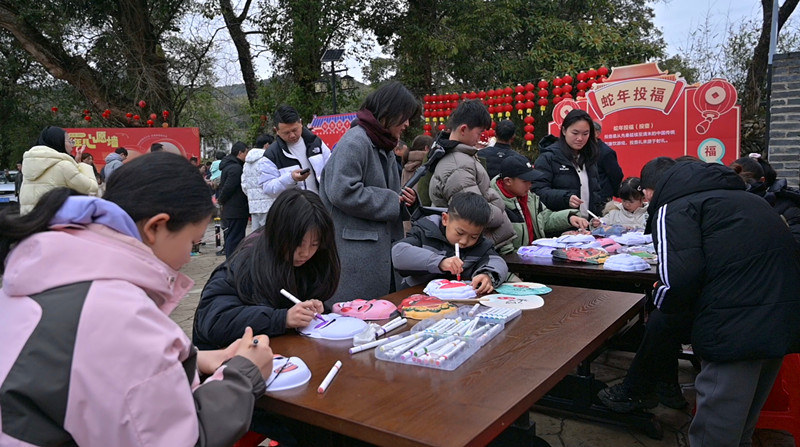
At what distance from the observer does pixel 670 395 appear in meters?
2.84

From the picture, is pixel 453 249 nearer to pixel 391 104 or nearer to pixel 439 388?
pixel 391 104

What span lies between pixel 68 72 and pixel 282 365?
41.4ft

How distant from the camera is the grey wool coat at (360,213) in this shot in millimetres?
2482

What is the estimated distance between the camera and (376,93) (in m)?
2.64

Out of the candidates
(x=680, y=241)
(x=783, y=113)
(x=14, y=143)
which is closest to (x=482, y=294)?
(x=680, y=241)

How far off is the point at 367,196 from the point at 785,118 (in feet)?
19.2

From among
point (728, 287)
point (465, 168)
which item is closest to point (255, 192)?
point (465, 168)

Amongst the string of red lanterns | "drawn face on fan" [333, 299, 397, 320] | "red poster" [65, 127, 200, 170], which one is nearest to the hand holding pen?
"drawn face on fan" [333, 299, 397, 320]

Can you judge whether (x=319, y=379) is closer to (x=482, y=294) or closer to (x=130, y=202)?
(x=130, y=202)

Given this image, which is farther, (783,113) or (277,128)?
(783,113)

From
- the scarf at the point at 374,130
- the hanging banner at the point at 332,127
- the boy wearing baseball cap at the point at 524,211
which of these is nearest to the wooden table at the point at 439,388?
the scarf at the point at 374,130

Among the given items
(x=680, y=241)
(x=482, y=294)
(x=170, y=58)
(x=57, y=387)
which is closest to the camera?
(x=57, y=387)

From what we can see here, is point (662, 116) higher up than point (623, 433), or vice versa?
point (662, 116)

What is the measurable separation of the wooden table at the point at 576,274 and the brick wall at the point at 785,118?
13.7 ft
